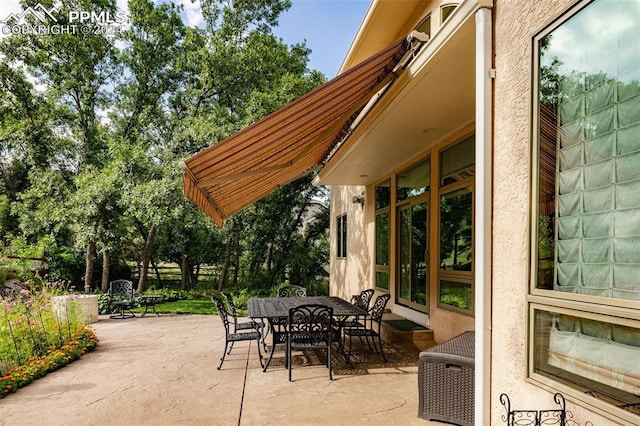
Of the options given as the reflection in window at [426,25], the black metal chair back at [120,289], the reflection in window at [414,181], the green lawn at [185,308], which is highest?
the reflection in window at [426,25]

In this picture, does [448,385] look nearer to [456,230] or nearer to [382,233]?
[456,230]

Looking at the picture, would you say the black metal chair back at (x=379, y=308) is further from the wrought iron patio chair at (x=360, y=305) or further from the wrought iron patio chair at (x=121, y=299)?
the wrought iron patio chair at (x=121, y=299)

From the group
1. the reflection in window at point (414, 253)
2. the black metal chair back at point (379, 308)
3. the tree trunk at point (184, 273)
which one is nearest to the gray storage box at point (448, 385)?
the black metal chair back at point (379, 308)

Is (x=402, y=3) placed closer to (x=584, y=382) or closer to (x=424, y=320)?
(x=424, y=320)

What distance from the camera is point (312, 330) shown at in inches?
221

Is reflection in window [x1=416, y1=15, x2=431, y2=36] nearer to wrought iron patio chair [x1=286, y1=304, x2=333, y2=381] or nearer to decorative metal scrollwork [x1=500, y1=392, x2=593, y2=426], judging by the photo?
wrought iron patio chair [x1=286, y1=304, x2=333, y2=381]

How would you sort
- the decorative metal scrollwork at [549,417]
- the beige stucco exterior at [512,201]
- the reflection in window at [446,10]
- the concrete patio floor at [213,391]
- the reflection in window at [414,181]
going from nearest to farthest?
the decorative metal scrollwork at [549,417], the beige stucco exterior at [512,201], the concrete patio floor at [213,391], the reflection in window at [446,10], the reflection in window at [414,181]

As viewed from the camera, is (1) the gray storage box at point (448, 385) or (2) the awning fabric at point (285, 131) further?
(2) the awning fabric at point (285, 131)

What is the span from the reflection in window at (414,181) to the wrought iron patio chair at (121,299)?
8.28 m

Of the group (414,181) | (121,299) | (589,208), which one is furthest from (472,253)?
(121,299)

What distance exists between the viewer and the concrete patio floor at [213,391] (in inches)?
167

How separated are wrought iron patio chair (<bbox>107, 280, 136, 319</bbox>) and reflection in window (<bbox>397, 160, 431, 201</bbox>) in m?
8.28

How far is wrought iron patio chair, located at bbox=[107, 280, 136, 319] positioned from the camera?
11477 millimetres

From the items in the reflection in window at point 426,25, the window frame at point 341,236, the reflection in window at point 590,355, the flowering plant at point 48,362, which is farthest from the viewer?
the window frame at point 341,236
